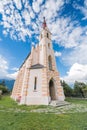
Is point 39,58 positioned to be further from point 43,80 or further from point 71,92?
point 71,92

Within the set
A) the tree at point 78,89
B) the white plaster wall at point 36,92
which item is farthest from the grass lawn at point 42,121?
the tree at point 78,89

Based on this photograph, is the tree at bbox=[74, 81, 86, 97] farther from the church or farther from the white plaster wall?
the white plaster wall

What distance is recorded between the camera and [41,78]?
18.4 meters

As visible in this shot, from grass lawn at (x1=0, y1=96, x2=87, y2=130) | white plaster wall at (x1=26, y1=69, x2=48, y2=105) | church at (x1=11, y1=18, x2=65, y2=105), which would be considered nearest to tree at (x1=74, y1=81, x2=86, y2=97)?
church at (x1=11, y1=18, x2=65, y2=105)

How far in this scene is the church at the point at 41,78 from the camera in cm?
1741

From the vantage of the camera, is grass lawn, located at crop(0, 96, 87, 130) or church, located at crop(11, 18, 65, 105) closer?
grass lawn, located at crop(0, 96, 87, 130)

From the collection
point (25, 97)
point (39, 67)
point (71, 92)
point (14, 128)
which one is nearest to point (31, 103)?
point (25, 97)

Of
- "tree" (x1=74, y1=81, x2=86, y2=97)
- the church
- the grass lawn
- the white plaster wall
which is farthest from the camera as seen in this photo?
"tree" (x1=74, y1=81, x2=86, y2=97)

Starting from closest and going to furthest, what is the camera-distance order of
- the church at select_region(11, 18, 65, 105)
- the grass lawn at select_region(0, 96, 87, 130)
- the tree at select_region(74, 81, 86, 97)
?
the grass lawn at select_region(0, 96, 87, 130) → the church at select_region(11, 18, 65, 105) → the tree at select_region(74, 81, 86, 97)

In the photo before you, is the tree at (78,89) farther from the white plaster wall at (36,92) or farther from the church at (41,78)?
the white plaster wall at (36,92)

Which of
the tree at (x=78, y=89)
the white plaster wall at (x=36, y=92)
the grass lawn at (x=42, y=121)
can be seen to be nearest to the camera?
the grass lawn at (x=42, y=121)

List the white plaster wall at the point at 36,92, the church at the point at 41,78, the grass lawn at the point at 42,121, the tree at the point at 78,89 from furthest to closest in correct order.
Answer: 1. the tree at the point at 78,89
2. the church at the point at 41,78
3. the white plaster wall at the point at 36,92
4. the grass lawn at the point at 42,121

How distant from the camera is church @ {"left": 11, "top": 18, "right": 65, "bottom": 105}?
17.4 m

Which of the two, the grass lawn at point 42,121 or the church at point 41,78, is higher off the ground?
the church at point 41,78
